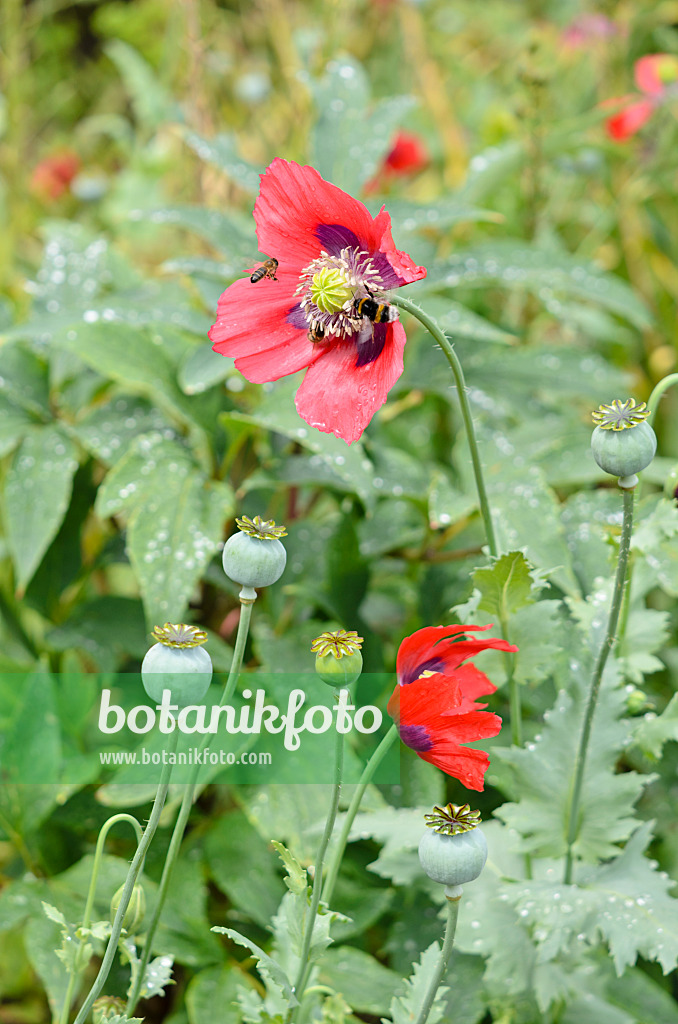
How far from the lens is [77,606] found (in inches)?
34.7

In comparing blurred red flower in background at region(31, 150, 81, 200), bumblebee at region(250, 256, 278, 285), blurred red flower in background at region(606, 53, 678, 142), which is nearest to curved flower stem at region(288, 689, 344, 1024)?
bumblebee at region(250, 256, 278, 285)

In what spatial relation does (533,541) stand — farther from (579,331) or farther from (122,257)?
(579,331)

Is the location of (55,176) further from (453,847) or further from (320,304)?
(453,847)

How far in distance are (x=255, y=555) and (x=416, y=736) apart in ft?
0.39

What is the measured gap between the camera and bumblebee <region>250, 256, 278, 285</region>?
1.62 feet

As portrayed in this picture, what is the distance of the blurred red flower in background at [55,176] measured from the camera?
1.69m

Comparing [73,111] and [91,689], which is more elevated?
[73,111]

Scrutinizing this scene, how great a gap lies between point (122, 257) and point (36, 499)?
15.7 inches

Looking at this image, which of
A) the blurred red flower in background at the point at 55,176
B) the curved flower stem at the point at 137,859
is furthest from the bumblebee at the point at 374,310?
the blurred red flower in background at the point at 55,176

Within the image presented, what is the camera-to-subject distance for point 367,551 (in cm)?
86

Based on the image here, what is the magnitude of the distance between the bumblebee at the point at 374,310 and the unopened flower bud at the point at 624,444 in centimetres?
11

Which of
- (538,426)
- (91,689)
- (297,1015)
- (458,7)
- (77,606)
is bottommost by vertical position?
(297,1015)

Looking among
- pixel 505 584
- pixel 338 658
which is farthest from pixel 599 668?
pixel 338 658

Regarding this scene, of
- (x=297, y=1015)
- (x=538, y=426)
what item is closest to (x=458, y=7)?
(x=538, y=426)
